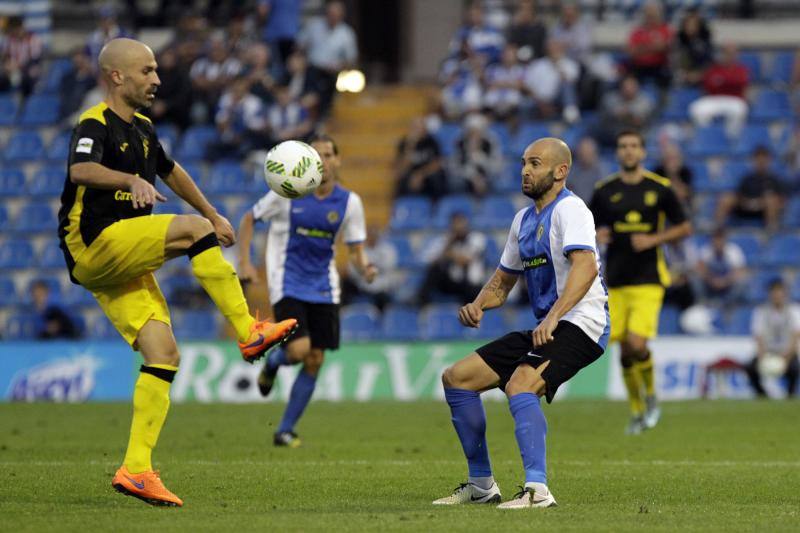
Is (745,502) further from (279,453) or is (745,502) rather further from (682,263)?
(682,263)

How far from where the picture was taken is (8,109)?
2631 cm

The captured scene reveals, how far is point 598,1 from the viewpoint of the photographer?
84.5ft

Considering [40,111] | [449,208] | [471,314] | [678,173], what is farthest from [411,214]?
[471,314]

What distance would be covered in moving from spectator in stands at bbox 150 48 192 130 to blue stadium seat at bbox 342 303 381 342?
574 cm

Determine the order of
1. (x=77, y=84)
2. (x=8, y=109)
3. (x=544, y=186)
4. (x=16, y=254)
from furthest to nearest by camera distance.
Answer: (x=8, y=109) < (x=77, y=84) < (x=16, y=254) < (x=544, y=186)

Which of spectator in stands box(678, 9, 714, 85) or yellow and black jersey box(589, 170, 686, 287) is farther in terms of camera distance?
spectator in stands box(678, 9, 714, 85)

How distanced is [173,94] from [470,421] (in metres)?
17.1

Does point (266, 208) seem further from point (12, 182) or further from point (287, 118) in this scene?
point (12, 182)

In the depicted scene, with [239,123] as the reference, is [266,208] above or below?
below

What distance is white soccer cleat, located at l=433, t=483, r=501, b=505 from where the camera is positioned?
846 cm


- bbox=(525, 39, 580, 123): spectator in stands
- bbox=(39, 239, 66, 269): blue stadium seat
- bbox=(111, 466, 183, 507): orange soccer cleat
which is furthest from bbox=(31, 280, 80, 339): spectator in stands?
bbox=(111, 466, 183, 507): orange soccer cleat

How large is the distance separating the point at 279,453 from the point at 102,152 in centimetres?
423

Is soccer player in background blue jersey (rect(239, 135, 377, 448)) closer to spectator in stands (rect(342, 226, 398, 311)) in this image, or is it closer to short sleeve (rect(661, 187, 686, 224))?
short sleeve (rect(661, 187, 686, 224))

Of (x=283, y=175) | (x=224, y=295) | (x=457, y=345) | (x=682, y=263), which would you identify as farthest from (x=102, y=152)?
(x=682, y=263)
